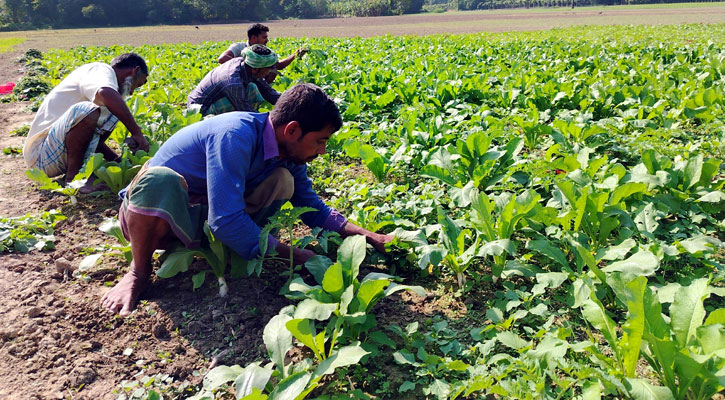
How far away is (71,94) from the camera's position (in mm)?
4652

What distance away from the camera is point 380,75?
8445 mm

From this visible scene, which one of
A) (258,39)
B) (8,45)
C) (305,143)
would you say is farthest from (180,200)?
(8,45)

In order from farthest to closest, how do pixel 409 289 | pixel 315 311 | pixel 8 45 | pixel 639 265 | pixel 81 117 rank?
pixel 8 45 → pixel 81 117 → pixel 639 265 → pixel 409 289 → pixel 315 311

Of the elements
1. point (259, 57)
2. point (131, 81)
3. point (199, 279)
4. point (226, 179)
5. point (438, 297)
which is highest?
point (259, 57)

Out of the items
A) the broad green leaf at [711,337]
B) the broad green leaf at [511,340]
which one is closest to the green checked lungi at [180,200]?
the broad green leaf at [511,340]

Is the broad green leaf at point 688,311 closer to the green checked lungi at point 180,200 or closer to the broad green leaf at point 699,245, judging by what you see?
the broad green leaf at point 699,245

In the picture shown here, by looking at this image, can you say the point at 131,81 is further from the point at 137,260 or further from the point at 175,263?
the point at 175,263

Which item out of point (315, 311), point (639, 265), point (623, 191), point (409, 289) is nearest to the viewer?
point (315, 311)

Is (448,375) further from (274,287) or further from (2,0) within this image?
(2,0)

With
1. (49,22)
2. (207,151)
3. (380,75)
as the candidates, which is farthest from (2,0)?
(207,151)

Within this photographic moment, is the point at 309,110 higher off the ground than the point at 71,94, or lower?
lower

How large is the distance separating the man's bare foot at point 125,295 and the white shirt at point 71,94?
2.35 metres

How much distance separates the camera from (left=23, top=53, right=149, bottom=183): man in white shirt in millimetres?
4293

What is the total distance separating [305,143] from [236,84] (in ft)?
8.90
